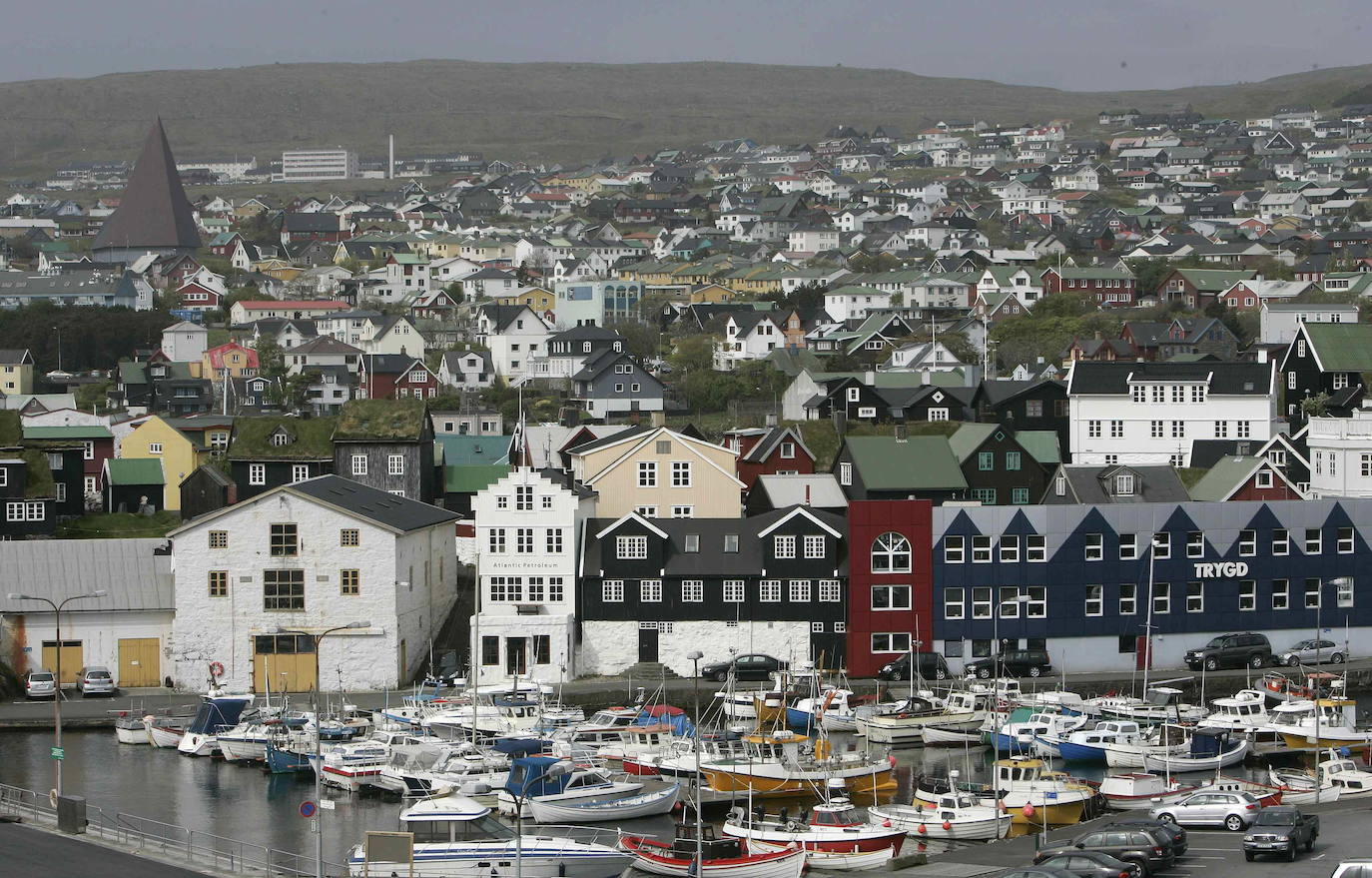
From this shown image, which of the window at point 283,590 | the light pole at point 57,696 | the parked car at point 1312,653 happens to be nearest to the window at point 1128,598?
the parked car at point 1312,653

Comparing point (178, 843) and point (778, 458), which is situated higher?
point (778, 458)

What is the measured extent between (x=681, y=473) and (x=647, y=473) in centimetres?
82

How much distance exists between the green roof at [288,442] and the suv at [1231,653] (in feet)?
76.4

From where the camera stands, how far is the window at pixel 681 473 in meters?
52.3

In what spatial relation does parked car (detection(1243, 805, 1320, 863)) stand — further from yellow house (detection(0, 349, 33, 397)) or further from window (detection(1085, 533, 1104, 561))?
yellow house (detection(0, 349, 33, 397))

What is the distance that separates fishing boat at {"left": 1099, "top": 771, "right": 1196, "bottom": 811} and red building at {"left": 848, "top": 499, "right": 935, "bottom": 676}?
1026cm

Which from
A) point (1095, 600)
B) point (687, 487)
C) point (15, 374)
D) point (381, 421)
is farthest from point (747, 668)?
point (15, 374)

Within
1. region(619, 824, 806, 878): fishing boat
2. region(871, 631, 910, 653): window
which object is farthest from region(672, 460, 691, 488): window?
region(619, 824, 806, 878): fishing boat

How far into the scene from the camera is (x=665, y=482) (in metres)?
52.3

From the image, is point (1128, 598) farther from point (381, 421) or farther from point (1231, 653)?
point (381, 421)

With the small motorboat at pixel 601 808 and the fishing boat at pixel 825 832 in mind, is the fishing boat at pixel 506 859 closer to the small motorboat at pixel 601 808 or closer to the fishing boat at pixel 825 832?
the fishing boat at pixel 825 832

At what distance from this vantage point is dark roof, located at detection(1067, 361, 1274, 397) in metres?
63.7

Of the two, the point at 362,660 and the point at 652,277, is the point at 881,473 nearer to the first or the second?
the point at 362,660

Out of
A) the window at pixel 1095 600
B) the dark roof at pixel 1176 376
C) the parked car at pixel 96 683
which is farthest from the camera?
the dark roof at pixel 1176 376
